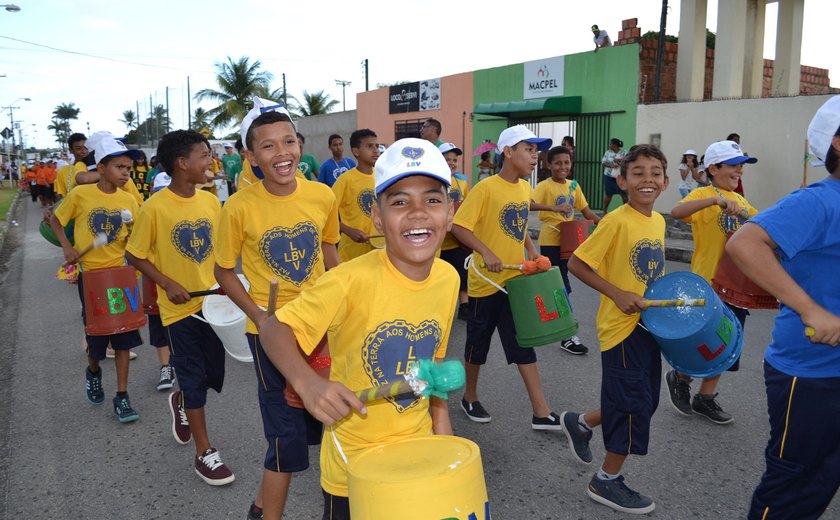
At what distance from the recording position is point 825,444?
2180mm

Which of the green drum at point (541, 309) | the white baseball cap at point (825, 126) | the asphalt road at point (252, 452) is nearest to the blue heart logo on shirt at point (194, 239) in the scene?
the asphalt road at point (252, 452)

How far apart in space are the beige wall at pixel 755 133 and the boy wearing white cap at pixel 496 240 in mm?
9893

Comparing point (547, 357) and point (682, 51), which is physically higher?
point (682, 51)

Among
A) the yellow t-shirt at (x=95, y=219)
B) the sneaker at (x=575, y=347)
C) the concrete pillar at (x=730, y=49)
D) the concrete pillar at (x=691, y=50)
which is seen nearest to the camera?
the yellow t-shirt at (x=95, y=219)

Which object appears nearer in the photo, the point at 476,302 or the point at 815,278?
the point at 815,278

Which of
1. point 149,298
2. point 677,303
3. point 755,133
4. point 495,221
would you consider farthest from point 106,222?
point 755,133

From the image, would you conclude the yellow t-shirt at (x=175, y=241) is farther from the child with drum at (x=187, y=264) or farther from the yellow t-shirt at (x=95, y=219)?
the yellow t-shirt at (x=95, y=219)

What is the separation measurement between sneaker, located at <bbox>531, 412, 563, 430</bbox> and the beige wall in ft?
33.7

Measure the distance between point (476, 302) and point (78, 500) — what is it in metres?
2.64

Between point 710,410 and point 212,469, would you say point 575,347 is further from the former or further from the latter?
point 212,469

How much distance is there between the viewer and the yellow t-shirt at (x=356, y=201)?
21.3 ft

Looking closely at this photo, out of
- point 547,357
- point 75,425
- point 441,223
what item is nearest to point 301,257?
point 441,223

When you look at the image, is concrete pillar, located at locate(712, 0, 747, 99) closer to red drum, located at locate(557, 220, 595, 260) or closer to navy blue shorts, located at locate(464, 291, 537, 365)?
red drum, located at locate(557, 220, 595, 260)

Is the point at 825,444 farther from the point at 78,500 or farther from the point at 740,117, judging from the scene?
the point at 740,117
